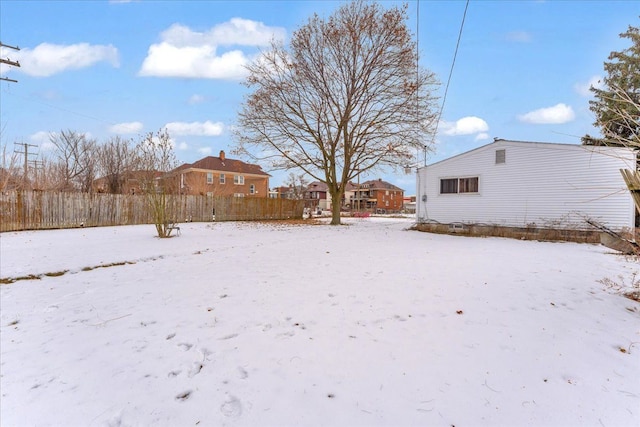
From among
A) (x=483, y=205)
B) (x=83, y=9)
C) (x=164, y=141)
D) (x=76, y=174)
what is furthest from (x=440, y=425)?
(x=76, y=174)

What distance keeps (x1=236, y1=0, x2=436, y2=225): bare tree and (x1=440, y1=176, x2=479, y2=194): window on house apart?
3337 mm

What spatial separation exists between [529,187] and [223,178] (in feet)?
107

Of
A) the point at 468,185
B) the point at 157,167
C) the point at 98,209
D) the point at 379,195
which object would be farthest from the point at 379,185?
the point at 157,167

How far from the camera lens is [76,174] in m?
24.9

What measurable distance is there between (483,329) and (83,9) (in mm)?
15049

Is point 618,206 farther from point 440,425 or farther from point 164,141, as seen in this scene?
point 164,141

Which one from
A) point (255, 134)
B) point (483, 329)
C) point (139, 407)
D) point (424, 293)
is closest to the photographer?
point (139, 407)

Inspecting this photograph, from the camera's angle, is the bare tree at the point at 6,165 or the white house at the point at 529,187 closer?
the white house at the point at 529,187

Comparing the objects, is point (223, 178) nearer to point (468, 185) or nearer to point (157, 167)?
point (157, 167)

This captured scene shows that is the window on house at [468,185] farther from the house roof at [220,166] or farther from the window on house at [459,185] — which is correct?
the house roof at [220,166]

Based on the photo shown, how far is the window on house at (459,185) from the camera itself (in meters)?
13.4

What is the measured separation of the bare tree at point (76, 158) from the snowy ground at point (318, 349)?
2423 cm

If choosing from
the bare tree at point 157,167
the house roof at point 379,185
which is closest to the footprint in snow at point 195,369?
the bare tree at point 157,167

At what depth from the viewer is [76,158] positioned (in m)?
25.5
